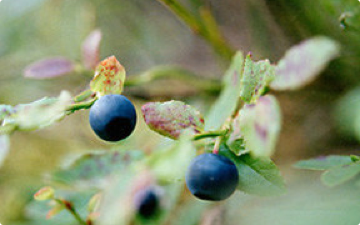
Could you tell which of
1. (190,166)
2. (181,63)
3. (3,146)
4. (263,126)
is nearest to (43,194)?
(3,146)

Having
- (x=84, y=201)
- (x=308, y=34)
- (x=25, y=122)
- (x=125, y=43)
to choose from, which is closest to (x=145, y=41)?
A: (x=125, y=43)

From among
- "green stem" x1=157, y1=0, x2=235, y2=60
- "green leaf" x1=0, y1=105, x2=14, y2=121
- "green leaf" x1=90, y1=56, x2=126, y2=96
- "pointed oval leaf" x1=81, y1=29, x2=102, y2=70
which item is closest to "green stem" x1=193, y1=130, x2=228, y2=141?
"green leaf" x1=90, y1=56, x2=126, y2=96

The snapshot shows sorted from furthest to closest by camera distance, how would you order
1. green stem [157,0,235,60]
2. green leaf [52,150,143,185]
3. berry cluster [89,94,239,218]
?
1. green stem [157,0,235,60]
2. green leaf [52,150,143,185]
3. berry cluster [89,94,239,218]

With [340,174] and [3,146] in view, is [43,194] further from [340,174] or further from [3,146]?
[340,174]

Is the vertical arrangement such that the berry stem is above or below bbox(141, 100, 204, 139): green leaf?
below

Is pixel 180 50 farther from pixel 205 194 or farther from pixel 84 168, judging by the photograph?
pixel 205 194

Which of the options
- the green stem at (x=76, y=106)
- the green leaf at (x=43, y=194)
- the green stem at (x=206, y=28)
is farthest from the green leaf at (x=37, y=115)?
the green stem at (x=206, y=28)

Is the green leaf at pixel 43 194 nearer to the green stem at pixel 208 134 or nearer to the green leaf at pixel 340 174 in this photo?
the green stem at pixel 208 134

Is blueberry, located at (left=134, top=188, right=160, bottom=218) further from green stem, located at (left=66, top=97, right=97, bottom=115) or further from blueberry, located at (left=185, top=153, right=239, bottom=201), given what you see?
green stem, located at (left=66, top=97, right=97, bottom=115)
